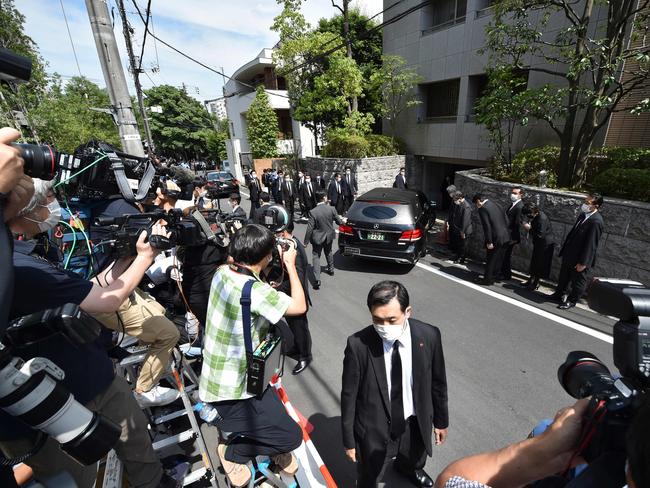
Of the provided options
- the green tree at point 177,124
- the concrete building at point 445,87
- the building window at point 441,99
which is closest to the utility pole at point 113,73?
the concrete building at point 445,87

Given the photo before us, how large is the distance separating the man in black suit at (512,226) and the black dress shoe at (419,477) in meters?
4.41

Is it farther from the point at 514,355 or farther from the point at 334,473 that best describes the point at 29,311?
the point at 514,355

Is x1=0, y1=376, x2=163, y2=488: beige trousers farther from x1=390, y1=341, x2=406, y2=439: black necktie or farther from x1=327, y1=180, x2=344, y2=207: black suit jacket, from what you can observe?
x1=327, y1=180, x2=344, y2=207: black suit jacket

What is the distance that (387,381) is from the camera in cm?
197

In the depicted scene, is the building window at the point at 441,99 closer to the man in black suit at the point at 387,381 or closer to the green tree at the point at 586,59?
the green tree at the point at 586,59

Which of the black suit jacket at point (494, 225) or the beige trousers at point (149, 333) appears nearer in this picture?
the beige trousers at point (149, 333)

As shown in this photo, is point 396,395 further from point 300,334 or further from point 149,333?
point 149,333

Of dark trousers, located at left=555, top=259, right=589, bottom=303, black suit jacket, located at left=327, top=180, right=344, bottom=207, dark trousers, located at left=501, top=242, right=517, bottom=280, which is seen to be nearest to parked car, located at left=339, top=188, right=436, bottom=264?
dark trousers, located at left=501, top=242, right=517, bottom=280

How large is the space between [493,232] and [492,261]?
1.80 feet

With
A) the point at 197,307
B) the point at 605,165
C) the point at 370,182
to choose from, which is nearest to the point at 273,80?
the point at 370,182

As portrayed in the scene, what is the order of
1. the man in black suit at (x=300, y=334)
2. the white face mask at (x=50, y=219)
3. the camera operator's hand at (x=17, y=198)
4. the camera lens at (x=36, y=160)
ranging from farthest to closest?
the man in black suit at (x=300, y=334) → the white face mask at (x=50, y=219) → the camera lens at (x=36, y=160) → the camera operator's hand at (x=17, y=198)

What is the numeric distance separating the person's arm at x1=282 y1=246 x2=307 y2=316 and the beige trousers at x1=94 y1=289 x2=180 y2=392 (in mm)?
1434

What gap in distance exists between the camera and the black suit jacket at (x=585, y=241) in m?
4.50

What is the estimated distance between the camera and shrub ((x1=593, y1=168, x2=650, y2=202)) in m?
5.23
